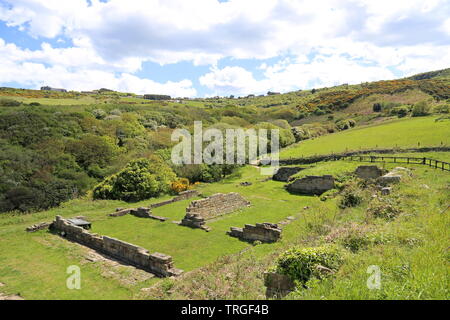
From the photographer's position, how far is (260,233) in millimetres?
16141

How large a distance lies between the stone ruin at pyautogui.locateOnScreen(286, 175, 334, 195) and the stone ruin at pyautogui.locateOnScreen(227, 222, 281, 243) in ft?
40.9

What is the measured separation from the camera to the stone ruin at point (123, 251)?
1245 cm

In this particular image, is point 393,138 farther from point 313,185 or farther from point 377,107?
point 377,107

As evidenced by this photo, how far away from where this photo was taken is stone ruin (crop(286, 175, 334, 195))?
89.6 feet

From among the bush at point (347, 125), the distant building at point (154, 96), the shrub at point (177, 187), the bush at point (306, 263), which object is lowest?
the shrub at point (177, 187)

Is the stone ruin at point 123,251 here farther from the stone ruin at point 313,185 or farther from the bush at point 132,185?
the stone ruin at point 313,185

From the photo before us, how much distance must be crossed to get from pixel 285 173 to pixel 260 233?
66.0 feet

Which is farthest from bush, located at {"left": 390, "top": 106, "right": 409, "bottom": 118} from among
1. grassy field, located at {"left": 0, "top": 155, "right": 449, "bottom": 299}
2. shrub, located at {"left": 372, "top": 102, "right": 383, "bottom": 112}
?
grassy field, located at {"left": 0, "top": 155, "right": 449, "bottom": 299}

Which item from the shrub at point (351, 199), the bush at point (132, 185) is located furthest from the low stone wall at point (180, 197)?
the shrub at point (351, 199)

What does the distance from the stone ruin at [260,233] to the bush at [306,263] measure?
8011mm

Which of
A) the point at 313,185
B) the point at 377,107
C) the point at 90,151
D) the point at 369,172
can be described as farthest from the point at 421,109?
the point at 90,151

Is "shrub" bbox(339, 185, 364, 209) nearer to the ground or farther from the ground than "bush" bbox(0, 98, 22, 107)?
nearer to the ground

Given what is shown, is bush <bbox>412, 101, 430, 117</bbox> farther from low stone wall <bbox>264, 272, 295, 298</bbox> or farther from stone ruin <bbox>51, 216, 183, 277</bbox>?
low stone wall <bbox>264, 272, 295, 298</bbox>
